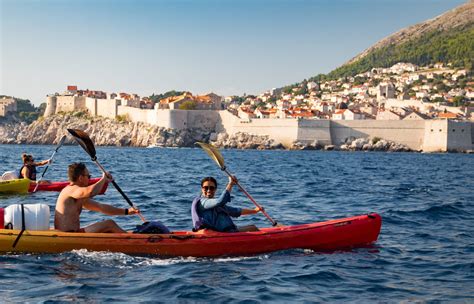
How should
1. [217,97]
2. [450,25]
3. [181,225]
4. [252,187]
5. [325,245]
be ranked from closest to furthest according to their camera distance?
[325,245] < [181,225] < [252,187] < [217,97] < [450,25]

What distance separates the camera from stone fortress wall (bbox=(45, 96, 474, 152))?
78.2 m

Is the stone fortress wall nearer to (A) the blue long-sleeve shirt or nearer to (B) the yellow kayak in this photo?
(B) the yellow kayak

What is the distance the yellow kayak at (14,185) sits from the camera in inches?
699

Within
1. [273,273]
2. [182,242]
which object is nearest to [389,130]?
[182,242]

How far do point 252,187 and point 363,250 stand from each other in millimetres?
12265

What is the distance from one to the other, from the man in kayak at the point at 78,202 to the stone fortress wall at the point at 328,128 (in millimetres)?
72631

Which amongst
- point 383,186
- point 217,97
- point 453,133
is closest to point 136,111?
point 217,97

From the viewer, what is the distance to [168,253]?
30.7 ft

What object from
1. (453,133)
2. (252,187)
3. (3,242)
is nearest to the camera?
(3,242)

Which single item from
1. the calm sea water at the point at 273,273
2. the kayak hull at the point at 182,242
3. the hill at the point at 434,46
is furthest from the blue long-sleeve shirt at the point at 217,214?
the hill at the point at 434,46

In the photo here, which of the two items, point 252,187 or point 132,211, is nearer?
point 132,211

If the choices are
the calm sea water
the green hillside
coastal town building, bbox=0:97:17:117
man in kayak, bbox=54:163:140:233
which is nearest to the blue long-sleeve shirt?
the calm sea water

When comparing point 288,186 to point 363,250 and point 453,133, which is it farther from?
point 453,133

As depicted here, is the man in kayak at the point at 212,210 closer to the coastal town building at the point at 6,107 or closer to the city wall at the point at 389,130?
the city wall at the point at 389,130
